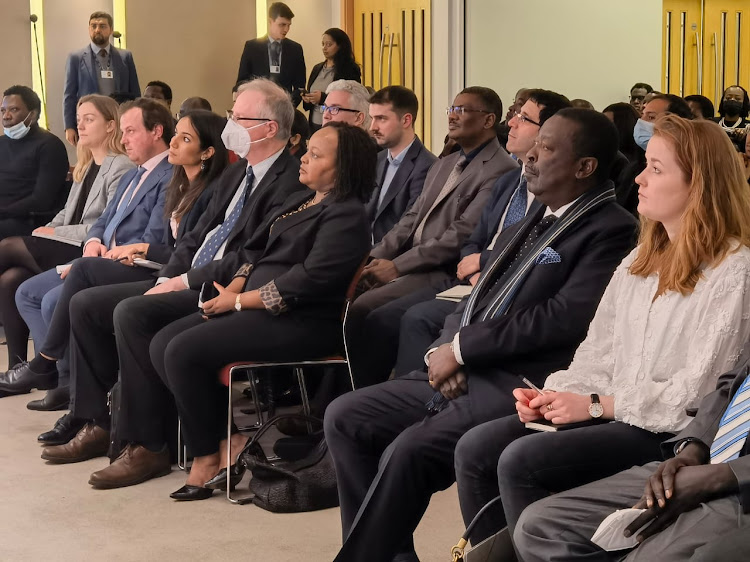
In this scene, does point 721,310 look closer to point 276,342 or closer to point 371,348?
point 276,342

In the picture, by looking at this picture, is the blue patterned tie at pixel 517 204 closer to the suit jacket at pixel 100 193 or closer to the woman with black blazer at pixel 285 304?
the woman with black blazer at pixel 285 304

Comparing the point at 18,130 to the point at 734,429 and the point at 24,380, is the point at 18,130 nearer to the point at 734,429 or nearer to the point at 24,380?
the point at 24,380

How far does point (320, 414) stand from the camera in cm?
449

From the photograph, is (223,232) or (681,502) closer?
(681,502)

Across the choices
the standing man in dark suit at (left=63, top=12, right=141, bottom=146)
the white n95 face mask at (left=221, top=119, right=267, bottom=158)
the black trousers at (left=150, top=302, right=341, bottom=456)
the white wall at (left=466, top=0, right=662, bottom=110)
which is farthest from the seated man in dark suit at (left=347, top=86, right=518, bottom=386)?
the standing man in dark suit at (left=63, top=12, right=141, bottom=146)

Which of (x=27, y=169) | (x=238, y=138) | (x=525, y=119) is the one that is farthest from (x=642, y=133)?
(x=27, y=169)

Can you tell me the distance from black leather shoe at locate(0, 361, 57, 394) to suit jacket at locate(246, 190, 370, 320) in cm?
196

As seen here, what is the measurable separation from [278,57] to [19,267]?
14.7 ft

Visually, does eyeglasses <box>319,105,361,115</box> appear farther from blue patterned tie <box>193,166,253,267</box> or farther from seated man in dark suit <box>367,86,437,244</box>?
blue patterned tie <box>193,166,253,267</box>

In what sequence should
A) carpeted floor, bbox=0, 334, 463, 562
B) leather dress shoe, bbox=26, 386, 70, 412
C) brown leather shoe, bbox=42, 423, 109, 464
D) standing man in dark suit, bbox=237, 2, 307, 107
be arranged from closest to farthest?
carpeted floor, bbox=0, 334, 463, 562 < brown leather shoe, bbox=42, 423, 109, 464 < leather dress shoe, bbox=26, 386, 70, 412 < standing man in dark suit, bbox=237, 2, 307, 107

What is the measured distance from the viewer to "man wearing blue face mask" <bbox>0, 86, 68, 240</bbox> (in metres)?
6.77

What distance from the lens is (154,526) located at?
144 inches

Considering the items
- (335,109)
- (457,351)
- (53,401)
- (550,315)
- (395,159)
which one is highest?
(335,109)

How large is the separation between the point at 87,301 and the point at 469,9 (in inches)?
233
